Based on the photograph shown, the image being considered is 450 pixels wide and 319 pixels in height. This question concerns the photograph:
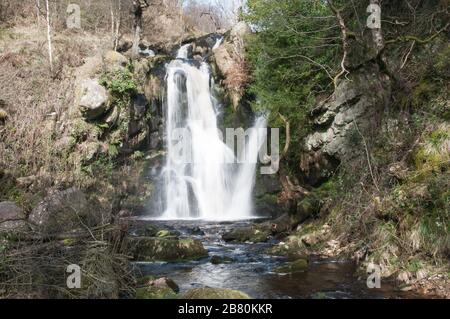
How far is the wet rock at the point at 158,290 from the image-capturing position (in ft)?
22.1

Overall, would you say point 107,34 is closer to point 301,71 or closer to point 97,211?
point 301,71

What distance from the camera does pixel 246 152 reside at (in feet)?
59.8

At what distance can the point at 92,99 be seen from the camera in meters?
17.7

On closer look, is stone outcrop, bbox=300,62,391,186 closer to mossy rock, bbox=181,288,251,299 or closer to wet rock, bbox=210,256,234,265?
wet rock, bbox=210,256,234,265

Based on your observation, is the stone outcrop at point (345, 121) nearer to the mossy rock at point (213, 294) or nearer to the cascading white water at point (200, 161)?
the cascading white water at point (200, 161)

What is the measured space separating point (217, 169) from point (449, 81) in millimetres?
10626

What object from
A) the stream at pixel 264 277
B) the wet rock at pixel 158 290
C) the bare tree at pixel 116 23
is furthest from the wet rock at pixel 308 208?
the bare tree at pixel 116 23

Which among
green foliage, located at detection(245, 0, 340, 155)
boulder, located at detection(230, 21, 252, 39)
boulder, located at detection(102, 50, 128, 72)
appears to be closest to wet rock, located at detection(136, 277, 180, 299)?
green foliage, located at detection(245, 0, 340, 155)

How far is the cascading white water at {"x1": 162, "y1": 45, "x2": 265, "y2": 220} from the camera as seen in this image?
1750cm

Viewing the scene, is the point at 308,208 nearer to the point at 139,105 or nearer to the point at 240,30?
the point at 139,105

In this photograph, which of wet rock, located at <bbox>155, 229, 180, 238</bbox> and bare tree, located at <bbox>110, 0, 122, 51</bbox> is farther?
bare tree, located at <bbox>110, 0, 122, 51</bbox>

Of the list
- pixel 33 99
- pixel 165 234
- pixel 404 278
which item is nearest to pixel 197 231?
pixel 165 234

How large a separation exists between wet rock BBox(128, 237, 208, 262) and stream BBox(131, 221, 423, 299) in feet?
0.86
